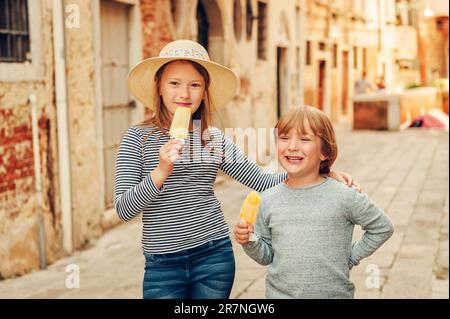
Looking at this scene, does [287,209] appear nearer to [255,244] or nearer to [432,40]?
[255,244]

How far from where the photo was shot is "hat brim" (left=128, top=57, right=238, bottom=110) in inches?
63.6

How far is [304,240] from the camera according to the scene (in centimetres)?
183

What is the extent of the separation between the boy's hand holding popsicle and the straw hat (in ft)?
0.89

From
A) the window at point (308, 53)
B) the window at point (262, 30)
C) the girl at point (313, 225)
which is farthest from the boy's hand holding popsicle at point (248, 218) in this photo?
the window at point (308, 53)

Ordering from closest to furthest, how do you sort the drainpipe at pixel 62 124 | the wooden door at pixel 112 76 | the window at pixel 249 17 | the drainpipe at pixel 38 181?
1. the drainpipe at pixel 38 181
2. the drainpipe at pixel 62 124
3. the wooden door at pixel 112 76
4. the window at pixel 249 17

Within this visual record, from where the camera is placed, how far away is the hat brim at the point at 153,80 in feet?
5.30

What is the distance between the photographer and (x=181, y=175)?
1.94 metres

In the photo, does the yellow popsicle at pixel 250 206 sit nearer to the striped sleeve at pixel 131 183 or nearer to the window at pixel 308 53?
the striped sleeve at pixel 131 183

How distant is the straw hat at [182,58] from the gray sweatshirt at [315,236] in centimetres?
33

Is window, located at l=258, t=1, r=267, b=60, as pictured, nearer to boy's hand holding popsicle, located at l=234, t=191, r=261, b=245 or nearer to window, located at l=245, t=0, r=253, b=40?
window, located at l=245, t=0, r=253, b=40

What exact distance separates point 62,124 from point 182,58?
14.8 ft
